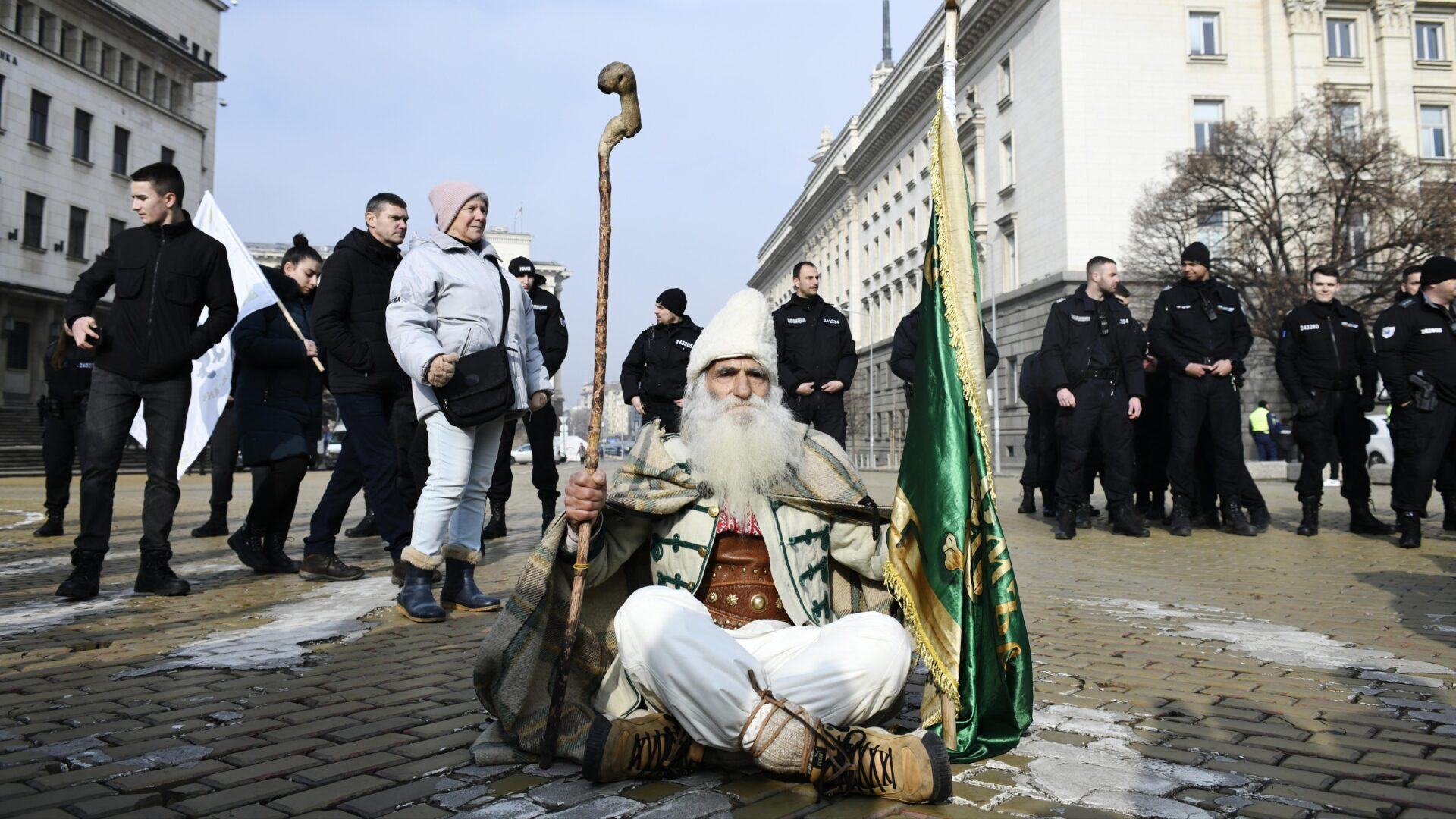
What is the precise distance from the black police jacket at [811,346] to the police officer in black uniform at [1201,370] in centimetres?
313

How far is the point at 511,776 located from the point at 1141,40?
39.5 meters

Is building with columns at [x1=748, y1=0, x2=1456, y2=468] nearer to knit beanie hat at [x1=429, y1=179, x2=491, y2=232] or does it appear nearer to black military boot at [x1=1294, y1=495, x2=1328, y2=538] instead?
black military boot at [x1=1294, y1=495, x2=1328, y2=538]

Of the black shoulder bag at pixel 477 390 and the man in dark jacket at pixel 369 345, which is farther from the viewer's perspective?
the man in dark jacket at pixel 369 345

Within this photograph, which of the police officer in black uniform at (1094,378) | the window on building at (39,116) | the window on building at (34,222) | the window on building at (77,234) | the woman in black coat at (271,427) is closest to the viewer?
the woman in black coat at (271,427)

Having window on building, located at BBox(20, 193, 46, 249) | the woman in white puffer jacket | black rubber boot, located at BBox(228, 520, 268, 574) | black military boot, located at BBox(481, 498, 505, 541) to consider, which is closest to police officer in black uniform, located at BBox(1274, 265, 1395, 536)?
black military boot, located at BBox(481, 498, 505, 541)

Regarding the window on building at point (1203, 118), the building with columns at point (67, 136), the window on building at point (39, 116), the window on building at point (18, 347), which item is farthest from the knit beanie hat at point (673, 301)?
the window on building at point (39, 116)

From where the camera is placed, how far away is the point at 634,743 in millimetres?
2791

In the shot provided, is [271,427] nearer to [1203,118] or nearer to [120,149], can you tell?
[1203,118]

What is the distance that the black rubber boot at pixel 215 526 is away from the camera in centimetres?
1001

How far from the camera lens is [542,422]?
29.3 feet

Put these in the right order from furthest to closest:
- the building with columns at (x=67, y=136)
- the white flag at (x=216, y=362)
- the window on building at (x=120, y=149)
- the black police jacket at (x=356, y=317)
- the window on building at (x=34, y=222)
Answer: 1. the window on building at (x=120, y=149)
2. the window on building at (x=34, y=222)
3. the building with columns at (x=67, y=136)
4. the white flag at (x=216, y=362)
5. the black police jacket at (x=356, y=317)

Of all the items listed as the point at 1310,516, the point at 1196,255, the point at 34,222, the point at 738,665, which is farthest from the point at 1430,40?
the point at 34,222

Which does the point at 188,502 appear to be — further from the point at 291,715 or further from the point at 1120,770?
the point at 1120,770

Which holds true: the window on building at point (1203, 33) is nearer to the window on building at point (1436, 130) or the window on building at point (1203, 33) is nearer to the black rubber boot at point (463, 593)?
the window on building at point (1436, 130)
